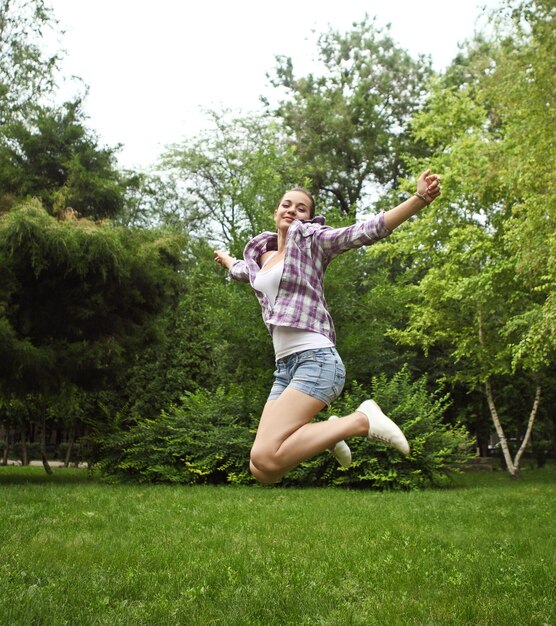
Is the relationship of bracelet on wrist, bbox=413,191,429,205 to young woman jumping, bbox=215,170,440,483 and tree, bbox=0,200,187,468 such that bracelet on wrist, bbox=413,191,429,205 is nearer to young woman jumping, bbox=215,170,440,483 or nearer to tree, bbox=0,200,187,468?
young woman jumping, bbox=215,170,440,483

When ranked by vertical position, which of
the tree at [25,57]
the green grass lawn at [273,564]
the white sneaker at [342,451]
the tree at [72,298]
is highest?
the tree at [25,57]

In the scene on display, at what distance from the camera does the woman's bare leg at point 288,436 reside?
378 centimetres

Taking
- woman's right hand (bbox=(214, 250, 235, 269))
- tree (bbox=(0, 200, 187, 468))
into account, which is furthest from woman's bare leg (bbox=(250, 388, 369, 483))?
tree (bbox=(0, 200, 187, 468))

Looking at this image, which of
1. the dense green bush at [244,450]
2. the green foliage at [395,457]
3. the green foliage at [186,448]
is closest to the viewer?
the green foliage at [395,457]

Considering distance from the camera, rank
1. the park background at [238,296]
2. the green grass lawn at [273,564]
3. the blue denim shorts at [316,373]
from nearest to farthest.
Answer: the blue denim shorts at [316,373] → the green grass lawn at [273,564] → the park background at [238,296]

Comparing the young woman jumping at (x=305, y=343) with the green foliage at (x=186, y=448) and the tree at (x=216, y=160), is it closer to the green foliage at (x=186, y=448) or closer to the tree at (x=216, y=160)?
the green foliage at (x=186, y=448)

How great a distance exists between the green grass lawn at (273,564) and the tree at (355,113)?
21.2 metres

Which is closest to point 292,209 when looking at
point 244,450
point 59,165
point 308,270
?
point 308,270

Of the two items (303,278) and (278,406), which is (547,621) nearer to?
(278,406)

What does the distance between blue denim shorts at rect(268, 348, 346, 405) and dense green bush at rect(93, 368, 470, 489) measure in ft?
33.1

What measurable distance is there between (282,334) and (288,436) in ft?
2.02

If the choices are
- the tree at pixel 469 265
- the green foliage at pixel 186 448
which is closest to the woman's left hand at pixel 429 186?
the green foliage at pixel 186 448

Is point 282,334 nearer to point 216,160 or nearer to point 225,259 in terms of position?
point 225,259

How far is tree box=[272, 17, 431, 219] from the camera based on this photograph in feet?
93.5
